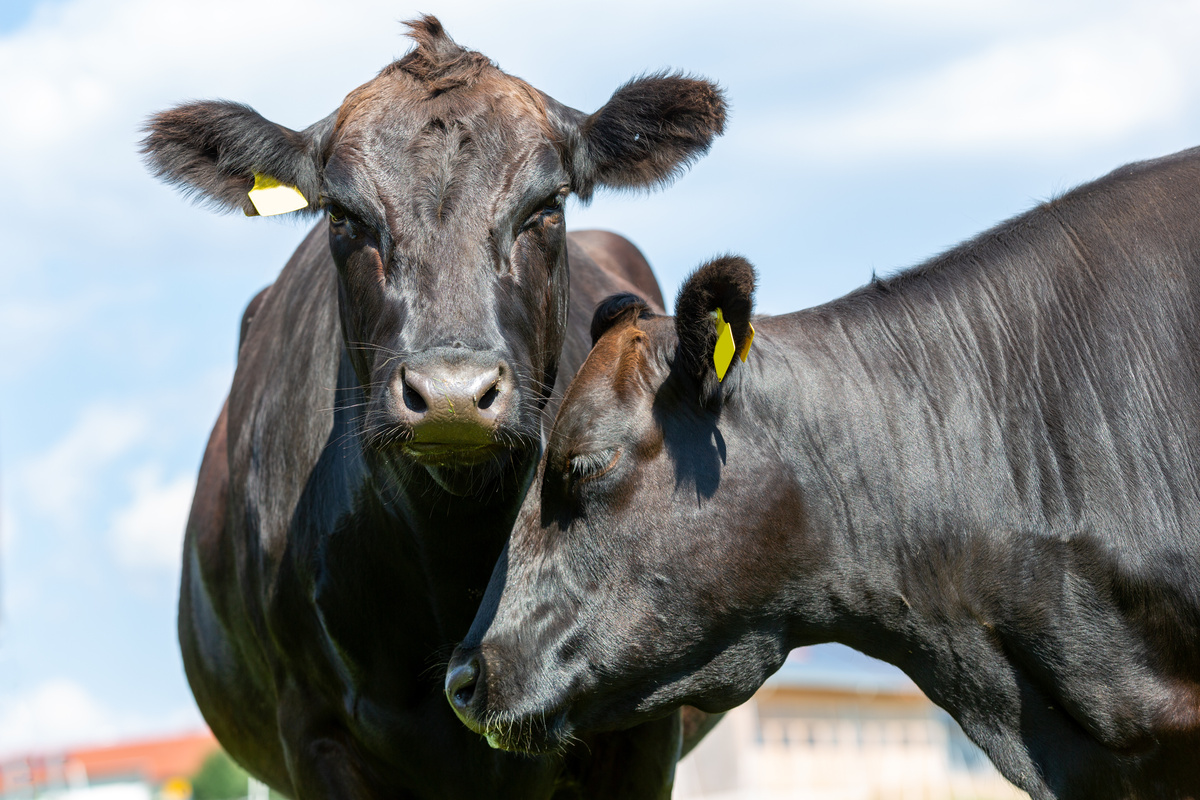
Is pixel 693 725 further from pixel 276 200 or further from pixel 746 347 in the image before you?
pixel 276 200

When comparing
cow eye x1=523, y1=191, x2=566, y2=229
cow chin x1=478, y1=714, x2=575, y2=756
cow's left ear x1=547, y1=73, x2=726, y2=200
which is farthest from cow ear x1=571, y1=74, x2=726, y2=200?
cow chin x1=478, y1=714, x2=575, y2=756

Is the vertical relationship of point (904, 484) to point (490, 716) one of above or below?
above

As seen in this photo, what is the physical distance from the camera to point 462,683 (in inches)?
181

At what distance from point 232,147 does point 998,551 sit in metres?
3.40

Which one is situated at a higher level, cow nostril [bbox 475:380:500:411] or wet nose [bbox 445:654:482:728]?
cow nostril [bbox 475:380:500:411]

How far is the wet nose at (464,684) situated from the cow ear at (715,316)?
123cm

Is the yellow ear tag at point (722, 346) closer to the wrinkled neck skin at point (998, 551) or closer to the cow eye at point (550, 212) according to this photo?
the wrinkled neck skin at point (998, 551)

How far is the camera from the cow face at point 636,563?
4621 millimetres

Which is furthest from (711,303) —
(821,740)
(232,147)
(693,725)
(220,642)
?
(821,740)

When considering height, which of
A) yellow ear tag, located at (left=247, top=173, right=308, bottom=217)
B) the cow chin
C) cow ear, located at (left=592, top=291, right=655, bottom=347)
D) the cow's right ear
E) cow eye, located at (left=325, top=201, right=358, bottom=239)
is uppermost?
the cow's right ear

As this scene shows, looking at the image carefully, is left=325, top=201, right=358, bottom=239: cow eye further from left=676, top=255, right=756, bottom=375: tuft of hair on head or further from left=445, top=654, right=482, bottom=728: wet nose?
left=445, top=654, right=482, bottom=728: wet nose

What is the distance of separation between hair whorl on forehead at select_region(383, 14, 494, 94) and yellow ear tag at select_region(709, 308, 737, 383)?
1495mm

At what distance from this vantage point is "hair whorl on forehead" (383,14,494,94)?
523 centimetres

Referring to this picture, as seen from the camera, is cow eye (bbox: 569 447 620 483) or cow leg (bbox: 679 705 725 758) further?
cow leg (bbox: 679 705 725 758)
